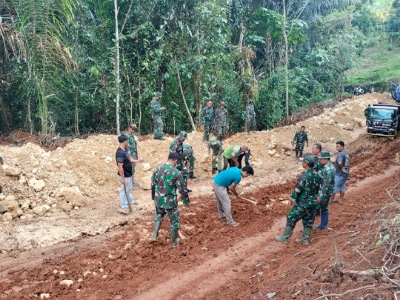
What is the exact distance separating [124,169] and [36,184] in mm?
2517

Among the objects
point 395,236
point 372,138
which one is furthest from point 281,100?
point 395,236

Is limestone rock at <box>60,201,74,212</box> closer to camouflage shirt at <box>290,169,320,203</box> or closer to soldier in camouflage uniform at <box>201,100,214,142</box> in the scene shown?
camouflage shirt at <box>290,169,320,203</box>

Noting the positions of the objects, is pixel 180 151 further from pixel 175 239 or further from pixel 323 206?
pixel 323 206

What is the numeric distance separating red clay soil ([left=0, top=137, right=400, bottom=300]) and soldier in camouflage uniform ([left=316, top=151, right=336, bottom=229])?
32 centimetres

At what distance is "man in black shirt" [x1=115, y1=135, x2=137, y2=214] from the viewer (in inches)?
324

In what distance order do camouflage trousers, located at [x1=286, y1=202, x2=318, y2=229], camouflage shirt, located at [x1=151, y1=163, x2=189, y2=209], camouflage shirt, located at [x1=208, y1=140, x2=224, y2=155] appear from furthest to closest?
camouflage shirt, located at [x1=208, y1=140, x2=224, y2=155] → camouflage trousers, located at [x1=286, y1=202, x2=318, y2=229] → camouflage shirt, located at [x1=151, y1=163, x2=189, y2=209]

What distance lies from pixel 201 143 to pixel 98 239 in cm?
760

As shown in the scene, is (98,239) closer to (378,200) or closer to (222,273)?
(222,273)

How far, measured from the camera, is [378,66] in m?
35.3

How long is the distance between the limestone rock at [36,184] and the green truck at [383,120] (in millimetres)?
13448

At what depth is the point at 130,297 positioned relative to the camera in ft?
18.0

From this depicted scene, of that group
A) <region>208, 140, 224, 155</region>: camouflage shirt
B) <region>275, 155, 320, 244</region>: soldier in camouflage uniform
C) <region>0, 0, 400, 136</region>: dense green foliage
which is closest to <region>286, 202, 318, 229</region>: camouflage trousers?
<region>275, 155, 320, 244</region>: soldier in camouflage uniform

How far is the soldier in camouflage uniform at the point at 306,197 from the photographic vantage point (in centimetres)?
666

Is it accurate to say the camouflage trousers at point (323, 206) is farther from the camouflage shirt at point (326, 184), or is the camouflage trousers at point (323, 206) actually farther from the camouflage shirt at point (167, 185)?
the camouflage shirt at point (167, 185)
